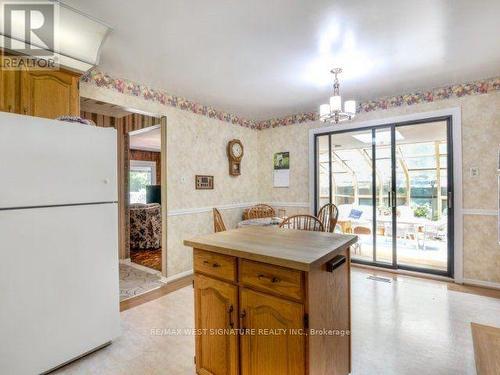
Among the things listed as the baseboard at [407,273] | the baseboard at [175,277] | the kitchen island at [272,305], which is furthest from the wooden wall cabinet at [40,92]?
the baseboard at [407,273]

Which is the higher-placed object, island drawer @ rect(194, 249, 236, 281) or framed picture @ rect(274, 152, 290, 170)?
framed picture @ rect(274, 152, 290, 170)

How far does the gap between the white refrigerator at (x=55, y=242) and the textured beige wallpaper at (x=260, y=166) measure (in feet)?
4.13

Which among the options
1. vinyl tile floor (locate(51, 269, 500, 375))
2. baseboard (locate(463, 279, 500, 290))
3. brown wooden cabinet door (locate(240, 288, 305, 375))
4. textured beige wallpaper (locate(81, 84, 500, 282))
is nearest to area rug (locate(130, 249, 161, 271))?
textured beige wallpaper (locate(81, 84, 500, 282))

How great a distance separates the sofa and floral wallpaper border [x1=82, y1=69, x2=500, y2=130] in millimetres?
2402

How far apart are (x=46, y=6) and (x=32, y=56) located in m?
0.48

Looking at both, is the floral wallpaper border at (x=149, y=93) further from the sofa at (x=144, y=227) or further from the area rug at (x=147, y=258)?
the area rug at (x=147, y=258)

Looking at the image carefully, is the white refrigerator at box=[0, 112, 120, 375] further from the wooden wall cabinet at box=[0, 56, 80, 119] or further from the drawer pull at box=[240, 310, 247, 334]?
the drawer pull at box=[240, 310, 247, 334]

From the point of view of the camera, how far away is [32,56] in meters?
2.04

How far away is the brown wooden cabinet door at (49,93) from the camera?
80.5 inches

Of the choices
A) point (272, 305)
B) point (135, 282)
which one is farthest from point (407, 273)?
point (135, 282)

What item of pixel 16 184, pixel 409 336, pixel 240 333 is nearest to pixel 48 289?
pixel 16 184

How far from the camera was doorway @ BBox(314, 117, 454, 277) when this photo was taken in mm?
3652

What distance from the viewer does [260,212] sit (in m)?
4.86

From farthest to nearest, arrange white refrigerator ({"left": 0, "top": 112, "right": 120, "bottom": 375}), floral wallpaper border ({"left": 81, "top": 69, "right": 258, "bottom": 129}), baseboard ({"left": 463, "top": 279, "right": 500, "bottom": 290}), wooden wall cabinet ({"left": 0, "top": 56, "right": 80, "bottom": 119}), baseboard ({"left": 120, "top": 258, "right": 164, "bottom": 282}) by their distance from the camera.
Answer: baseboard ({"left": 120, "top": 258, "right": 164, "bottom": 282})
baseboard ({"left": 463, "top": 279, "right": 500, "bottom": 290})
floral wallpaper border ({"left": 81, "top": 69, "right": 258, "bottom": 129})
wooden wall cabinet ({"left": 0, "top": 56, "right": 80, "bottom": 119})
white refrigerator ({"left": 0, "top": 112, "right": 120, "bottom": 375})
